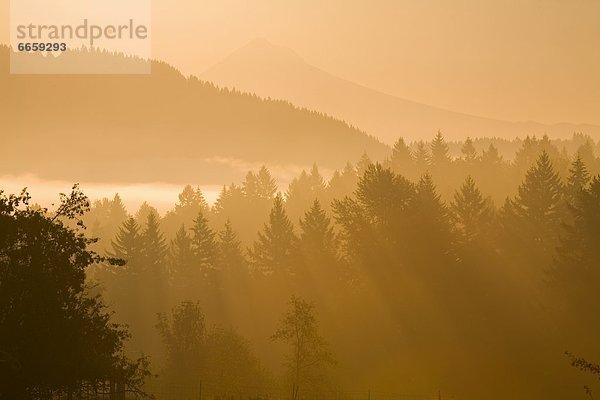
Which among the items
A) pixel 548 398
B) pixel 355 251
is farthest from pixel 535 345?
pixel 355 251

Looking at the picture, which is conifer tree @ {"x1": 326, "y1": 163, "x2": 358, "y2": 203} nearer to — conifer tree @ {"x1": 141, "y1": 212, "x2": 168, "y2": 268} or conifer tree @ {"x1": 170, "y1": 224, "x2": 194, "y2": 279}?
conifer tree @ {"x1": 141, "y1": 212, "x2": 168, "y2": 268}

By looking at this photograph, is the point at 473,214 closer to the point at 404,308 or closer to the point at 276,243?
the point at 404,308

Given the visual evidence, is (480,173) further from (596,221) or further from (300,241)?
(596,221)

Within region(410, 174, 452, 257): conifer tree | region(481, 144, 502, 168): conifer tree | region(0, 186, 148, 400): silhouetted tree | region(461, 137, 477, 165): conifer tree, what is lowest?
region(0, 186, 148, 400): silhouetted tree

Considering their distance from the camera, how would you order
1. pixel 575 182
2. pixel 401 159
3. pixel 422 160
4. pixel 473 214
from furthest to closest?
pixel 401 159, pixel 422 160, pixel 575 182, pixel 473 214

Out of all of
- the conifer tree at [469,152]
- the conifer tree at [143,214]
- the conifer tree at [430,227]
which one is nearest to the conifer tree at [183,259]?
the conifer tree at [430,227]

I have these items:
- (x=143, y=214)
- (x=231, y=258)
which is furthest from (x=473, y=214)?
(x=143, y=214)

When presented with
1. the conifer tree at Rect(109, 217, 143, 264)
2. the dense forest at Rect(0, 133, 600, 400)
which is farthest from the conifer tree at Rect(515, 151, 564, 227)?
the conifer tree at Rect(109, 217, 143, 264)

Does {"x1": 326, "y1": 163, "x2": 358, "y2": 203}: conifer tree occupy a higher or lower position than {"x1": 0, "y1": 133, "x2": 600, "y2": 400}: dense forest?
higher

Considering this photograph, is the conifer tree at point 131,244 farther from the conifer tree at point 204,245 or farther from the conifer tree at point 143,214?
the conifer tree at point 143,214

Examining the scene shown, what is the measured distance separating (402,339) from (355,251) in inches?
370

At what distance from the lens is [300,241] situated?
76.5 m

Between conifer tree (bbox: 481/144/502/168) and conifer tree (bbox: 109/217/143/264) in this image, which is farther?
conifer tree (bbox: 481/144/502/168)

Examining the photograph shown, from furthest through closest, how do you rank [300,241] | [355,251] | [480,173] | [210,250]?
[480,173] < [210,250] < [300,241] < [355,251]
